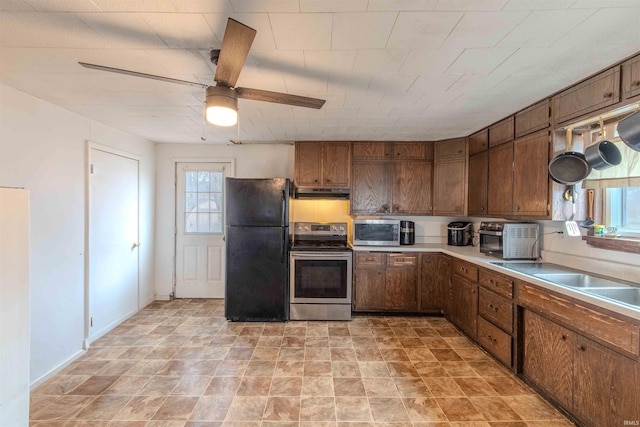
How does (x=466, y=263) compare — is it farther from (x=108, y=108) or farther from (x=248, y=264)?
(x=108, y=108)

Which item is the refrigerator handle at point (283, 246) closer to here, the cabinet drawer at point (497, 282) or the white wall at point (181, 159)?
the white wall at point (181, 159)

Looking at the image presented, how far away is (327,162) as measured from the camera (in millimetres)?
3746

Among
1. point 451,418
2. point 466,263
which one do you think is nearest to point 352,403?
point 451,418

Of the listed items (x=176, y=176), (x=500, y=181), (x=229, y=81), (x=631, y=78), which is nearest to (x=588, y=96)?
(x=631, y=78)

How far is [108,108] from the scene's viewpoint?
8.47ft

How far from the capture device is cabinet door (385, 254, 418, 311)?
11.6 ft

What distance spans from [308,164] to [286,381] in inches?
99.1

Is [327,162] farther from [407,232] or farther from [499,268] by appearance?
[499,268]

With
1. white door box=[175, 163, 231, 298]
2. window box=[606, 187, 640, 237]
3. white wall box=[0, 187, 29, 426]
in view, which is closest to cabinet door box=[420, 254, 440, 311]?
window box=[606, 187, 640, 237]

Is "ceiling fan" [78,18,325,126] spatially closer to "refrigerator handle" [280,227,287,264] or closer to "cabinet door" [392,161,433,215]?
"refrigerator handle" [280,227,287,264]

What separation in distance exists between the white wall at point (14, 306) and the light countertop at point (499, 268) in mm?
2910

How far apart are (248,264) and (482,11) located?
3107mm

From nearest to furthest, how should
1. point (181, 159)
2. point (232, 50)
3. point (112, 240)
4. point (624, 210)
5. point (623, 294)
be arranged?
point (232, 50)
point (623, 294)
point (624, 210)
point (112, 240)
point (181, 159)

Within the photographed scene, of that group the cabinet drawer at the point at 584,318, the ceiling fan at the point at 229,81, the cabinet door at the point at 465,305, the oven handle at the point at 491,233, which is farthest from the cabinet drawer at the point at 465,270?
the ceiling fan at the point at 229,81
